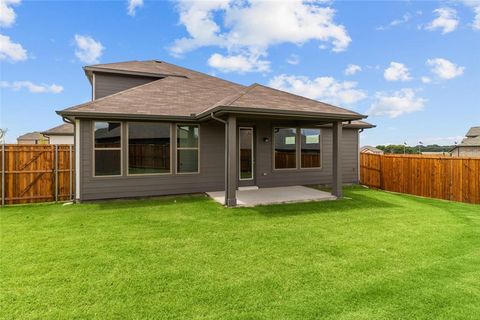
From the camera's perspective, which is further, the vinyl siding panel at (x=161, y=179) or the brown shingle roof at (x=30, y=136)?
the brown shingle roof at (x=30, y=136)

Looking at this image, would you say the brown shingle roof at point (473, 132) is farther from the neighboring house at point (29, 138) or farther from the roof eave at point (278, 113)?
the neighboring house at point (29, 138)

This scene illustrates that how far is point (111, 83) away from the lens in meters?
11.1

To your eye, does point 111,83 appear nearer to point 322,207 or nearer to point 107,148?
point 107,148

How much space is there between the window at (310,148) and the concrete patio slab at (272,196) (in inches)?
60.1

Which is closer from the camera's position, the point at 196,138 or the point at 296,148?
the point at 196,138

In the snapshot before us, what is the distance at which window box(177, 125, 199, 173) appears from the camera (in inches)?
339

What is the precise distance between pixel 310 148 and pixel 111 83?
8.64 metres

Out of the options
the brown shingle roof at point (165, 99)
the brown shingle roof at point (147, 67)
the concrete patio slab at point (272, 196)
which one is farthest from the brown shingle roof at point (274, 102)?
the brown shingle roof at point (147, 67)

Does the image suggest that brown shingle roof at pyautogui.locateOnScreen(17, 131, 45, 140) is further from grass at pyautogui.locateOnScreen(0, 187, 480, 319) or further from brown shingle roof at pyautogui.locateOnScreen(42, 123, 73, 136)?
grass at pyautogui.locateOnScreen(0, 187, 480, 319)

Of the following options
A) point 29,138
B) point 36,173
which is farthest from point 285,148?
point 29,138

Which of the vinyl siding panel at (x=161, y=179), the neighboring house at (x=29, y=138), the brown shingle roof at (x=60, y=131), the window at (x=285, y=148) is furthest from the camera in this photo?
the neighboring house at (x=29, y=138)

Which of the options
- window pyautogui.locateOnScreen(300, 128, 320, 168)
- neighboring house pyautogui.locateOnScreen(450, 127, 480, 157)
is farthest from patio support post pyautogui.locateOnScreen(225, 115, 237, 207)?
neighboring house pyautogui.locateOnScreen(450, 127, 480, 157)

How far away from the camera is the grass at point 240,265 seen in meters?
2.64

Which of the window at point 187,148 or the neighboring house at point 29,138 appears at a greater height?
the neighboring house at point 29,138
